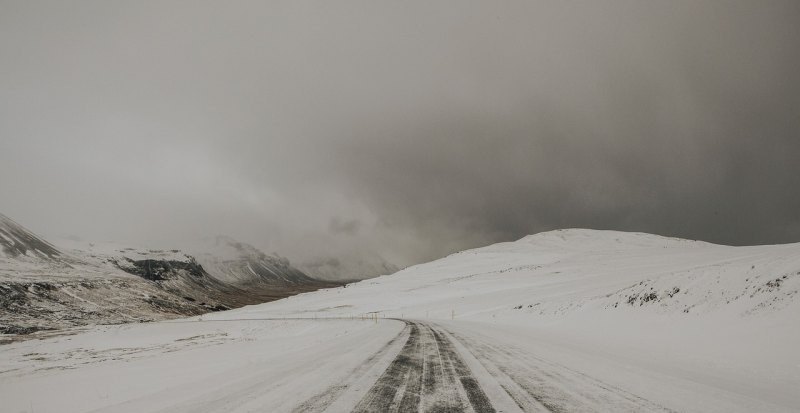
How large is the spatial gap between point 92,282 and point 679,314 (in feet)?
589

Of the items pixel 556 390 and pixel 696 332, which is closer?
pixel 556 390

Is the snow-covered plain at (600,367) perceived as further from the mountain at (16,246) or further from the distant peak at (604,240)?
the mountain at (16,246)

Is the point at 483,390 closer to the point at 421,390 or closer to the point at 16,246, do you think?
the point at 421,390

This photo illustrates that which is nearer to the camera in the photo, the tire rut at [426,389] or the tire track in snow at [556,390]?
the tire rut at [426,389]

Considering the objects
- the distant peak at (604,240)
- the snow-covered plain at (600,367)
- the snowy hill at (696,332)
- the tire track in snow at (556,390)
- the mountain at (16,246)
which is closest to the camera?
the tire track in snow at (556,390)

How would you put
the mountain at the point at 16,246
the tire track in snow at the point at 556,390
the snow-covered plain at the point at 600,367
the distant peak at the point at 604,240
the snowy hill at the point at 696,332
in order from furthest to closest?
the distant peak at the point at 604,240, the mountain at the point at 16,246, the snowy hill at the point at 696,332, the snow-covered plain at the point at 600,367, the tire track in snow at the point at 556,390

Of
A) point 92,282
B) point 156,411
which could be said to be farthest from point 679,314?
point 92,282

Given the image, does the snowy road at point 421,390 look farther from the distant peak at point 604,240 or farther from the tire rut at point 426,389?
the distant peak at point 604,240

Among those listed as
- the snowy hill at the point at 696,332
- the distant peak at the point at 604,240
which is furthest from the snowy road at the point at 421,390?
the distant peak at the point at 604,240

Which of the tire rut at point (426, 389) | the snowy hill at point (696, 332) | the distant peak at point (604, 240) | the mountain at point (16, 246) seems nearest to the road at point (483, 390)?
the tire rut at point (426, 389)

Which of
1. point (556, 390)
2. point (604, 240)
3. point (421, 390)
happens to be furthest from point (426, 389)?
point (604, 240)

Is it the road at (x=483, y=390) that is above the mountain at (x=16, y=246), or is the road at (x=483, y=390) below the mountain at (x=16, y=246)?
below

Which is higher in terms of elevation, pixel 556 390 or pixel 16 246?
pixel 16 246

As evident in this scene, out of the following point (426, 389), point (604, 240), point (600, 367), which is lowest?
point (600, 367)
